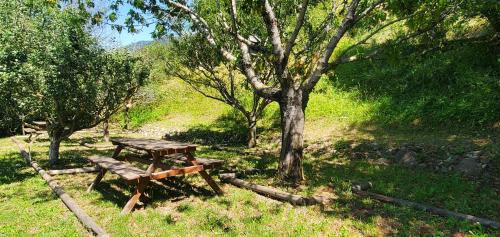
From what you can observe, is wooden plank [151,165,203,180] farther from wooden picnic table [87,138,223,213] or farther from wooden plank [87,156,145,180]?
wooden plank [87,156,145,180]

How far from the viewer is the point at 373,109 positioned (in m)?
19.0

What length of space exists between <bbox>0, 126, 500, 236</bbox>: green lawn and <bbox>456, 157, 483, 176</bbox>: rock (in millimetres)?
595

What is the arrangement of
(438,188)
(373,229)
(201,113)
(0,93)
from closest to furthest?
(373,229) → (438,188) → (0,93) → (201,113)

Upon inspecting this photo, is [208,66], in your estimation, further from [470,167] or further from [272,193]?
[470,167]

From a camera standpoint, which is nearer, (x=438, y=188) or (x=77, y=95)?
(x=438, y=188)

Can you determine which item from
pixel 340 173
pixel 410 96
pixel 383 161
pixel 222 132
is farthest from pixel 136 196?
pixel 410 96

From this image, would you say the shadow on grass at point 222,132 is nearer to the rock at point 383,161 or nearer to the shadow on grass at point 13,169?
the rock at point 383,161

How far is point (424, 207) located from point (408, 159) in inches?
199

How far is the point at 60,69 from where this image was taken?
12867 millimetres

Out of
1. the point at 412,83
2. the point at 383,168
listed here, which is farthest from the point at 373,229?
the point at 412,83

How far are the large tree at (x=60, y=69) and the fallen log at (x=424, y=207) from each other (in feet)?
30.0

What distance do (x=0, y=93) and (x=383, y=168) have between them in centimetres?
1257

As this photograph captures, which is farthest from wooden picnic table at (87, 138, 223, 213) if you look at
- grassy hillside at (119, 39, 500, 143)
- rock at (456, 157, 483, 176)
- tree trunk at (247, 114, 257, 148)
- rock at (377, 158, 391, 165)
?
tree trunk at (247, 114, 257, 148)

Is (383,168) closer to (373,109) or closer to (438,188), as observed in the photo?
(438,188)
